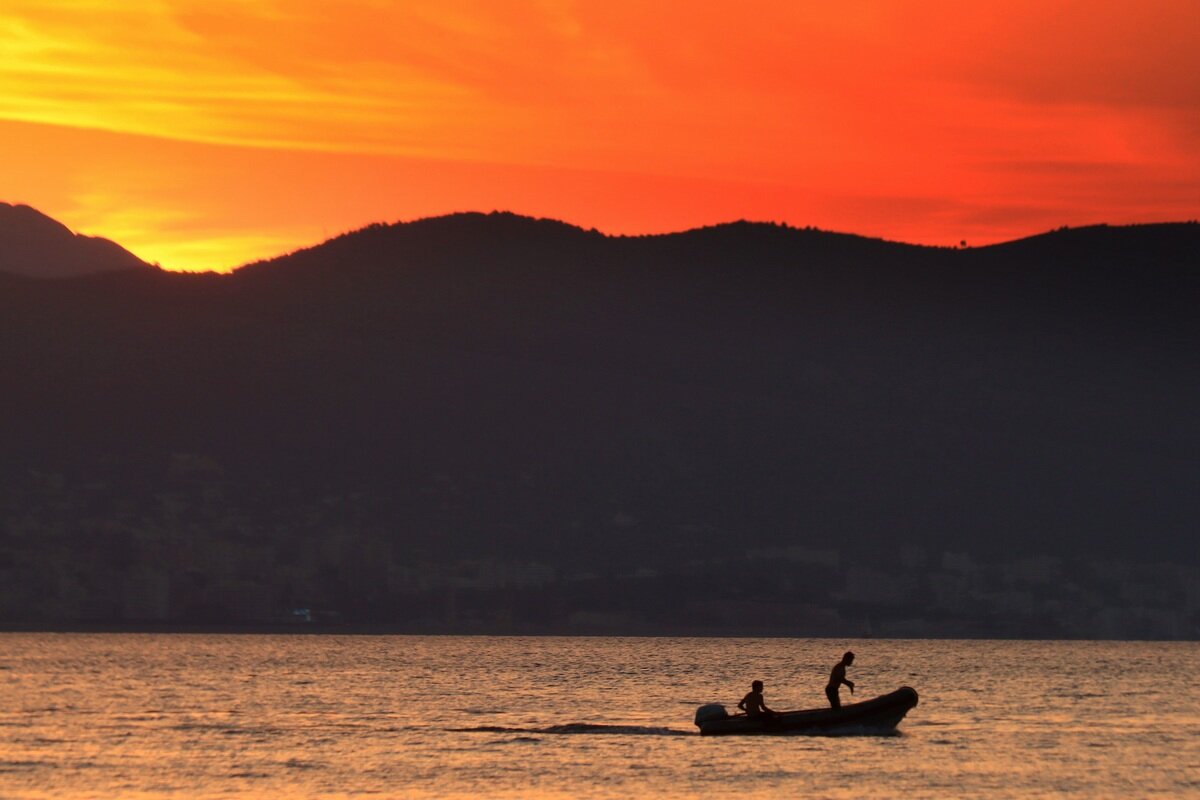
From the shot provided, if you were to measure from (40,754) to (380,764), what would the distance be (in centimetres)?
1296

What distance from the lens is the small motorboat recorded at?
83062 mm

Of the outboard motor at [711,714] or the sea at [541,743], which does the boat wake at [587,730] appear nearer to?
the sea at [541,743]

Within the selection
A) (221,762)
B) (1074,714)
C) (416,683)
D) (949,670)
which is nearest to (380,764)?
A: (221,762)

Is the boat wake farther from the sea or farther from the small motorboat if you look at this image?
the small motorboat

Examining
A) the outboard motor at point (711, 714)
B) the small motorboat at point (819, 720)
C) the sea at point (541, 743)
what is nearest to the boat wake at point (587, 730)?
the sea at point (541, 743)

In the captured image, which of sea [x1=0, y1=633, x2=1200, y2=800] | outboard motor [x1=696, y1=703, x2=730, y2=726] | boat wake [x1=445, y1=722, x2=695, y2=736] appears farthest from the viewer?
boat wake [x1=445, y1=722, x2=695, y2=736]

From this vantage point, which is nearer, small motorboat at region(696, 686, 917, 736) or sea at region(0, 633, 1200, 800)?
sea at region(0, 633, 1200, 800)

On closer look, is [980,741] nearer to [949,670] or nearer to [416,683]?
[416,683]

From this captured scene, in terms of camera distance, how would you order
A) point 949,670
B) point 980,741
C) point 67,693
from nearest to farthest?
1. point 980,741
2. point 67,693
3. point 949,670

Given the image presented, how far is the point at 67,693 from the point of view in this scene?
123 metres

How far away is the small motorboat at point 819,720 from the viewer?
83.1 metres

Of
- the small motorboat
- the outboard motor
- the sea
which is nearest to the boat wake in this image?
the sea

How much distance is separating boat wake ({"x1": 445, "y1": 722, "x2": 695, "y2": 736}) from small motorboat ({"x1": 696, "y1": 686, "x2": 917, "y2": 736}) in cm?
323

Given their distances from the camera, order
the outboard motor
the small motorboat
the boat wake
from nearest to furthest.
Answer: the small motorboat < the outboard motor < the boat wake
